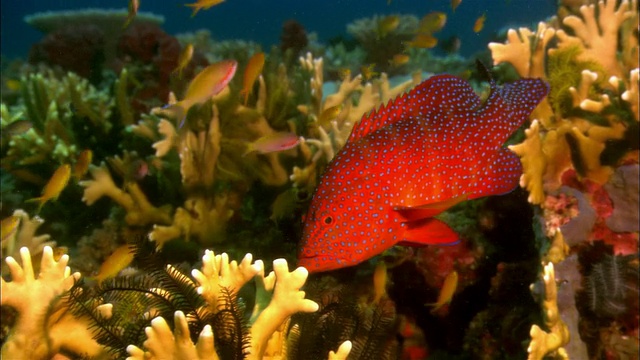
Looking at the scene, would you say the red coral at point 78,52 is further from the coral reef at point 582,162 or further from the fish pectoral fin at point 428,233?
the fish pectoral fin at point 428,233

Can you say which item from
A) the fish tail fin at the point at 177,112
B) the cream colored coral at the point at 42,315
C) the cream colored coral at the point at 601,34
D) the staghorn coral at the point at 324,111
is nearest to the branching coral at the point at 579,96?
the cream colored coral at the point at 601,34

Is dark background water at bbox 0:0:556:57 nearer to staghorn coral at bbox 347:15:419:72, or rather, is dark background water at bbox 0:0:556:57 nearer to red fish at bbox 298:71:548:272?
staghorn coral at bbox 347:15:419:72

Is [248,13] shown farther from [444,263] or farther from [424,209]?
[424,209]

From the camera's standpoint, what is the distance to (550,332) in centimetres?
253

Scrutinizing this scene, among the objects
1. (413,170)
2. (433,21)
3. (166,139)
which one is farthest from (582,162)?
(433,21)

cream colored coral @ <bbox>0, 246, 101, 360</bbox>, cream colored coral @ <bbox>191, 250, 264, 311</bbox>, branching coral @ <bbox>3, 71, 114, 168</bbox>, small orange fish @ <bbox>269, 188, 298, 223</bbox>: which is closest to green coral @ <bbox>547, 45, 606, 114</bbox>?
small orange fish @ <bbox>269, 188, 298, 223</bbox>

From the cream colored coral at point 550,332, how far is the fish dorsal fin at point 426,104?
3.72 feet

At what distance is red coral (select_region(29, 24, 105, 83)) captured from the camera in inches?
420

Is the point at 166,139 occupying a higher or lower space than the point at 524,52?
lower

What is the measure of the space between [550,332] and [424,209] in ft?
3.80

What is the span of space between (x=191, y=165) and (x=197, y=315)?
8.99 feet

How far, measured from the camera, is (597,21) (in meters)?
4.37

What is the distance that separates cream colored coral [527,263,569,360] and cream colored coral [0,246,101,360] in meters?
2.33

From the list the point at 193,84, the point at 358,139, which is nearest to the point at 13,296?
A: the point at 358,139
